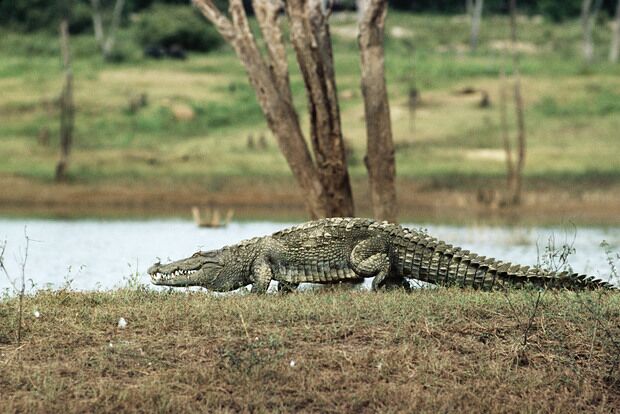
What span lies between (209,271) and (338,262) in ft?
4.59

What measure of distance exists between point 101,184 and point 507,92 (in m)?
19.1

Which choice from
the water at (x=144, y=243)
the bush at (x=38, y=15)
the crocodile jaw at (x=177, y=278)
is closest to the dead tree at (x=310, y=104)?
the water at (x=144, y=243)

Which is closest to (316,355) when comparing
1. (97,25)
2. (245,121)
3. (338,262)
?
(338,262)

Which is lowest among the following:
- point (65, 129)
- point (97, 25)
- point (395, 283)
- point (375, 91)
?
point (97, 25)

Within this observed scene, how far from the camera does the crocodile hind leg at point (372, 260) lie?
12258 mm

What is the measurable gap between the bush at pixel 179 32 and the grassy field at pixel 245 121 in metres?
1.32

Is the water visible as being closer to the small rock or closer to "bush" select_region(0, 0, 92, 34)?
the small rock

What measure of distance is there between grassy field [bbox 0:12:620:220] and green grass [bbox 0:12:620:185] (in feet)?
0.23

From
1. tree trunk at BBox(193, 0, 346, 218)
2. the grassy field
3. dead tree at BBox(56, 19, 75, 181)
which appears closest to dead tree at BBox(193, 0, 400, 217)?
tree trunk at BBox(193, 0, 346, 218)

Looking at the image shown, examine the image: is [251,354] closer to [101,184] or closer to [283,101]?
[283,101]

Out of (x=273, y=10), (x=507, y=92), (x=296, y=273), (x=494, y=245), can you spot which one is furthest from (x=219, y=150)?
(x=296, y=273)

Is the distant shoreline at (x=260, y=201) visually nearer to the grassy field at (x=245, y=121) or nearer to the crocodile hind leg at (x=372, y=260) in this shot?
the grassy field at (x=245, y=121)

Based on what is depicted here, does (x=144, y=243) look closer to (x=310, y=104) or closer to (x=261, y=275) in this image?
(x=310, y=104)

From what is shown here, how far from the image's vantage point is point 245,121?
1772 inches
